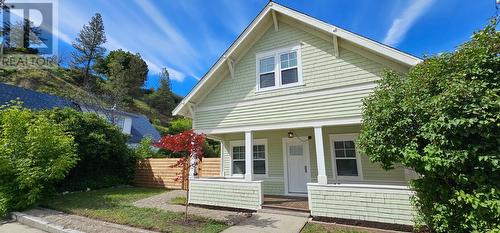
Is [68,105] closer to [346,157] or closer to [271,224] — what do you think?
[271,224]

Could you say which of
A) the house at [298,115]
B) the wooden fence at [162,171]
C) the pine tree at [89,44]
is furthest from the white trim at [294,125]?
the pine tree at [89,44]

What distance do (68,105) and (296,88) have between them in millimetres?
22101

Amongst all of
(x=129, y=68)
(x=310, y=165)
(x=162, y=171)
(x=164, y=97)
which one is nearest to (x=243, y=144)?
(x=310, y=165)

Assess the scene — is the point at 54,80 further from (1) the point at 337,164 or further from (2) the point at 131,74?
(1) the point at 337,164

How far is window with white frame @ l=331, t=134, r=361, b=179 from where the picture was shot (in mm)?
8141

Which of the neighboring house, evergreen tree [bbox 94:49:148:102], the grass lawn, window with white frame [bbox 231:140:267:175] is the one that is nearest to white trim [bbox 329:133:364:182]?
window with white frame [bbox 231:140:267:175]

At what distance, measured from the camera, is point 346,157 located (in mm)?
8344

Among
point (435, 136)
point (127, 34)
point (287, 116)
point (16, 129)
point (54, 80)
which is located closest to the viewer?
point (435, 136)

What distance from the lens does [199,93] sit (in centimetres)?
971

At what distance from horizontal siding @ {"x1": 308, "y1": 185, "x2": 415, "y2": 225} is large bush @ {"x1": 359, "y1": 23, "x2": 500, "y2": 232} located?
1.11 meters

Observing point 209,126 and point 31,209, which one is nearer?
point 31,209

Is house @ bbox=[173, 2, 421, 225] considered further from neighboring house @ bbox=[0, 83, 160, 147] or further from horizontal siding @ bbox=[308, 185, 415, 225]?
neighboring house @ bbox=[0, 83, 160, 147]

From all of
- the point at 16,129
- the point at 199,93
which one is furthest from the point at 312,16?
the point at 16,129

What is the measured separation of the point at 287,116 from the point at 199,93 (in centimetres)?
388
